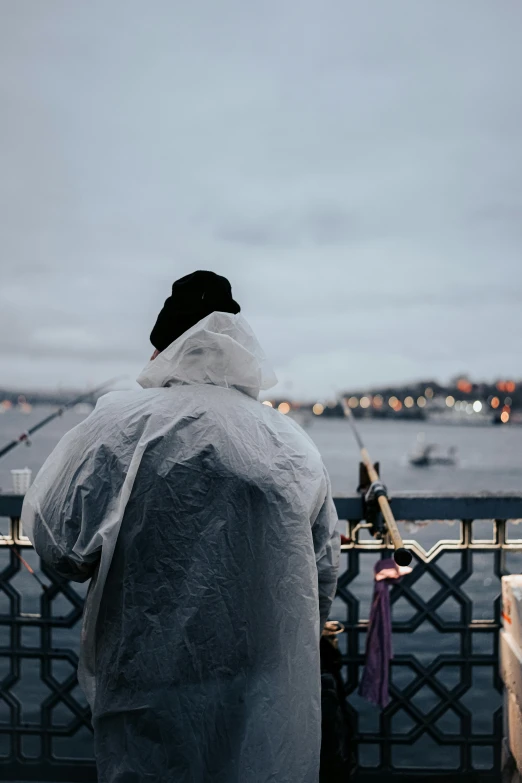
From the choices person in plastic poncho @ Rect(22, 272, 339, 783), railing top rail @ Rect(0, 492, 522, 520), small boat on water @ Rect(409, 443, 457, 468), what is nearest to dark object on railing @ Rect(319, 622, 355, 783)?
person in plastic poncho @ Rect(22, 272, 339, 783)

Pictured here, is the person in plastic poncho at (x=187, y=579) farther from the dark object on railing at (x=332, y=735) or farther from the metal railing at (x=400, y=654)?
the metal railing at (x=400, y=654)

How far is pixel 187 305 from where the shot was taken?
1.90 metres

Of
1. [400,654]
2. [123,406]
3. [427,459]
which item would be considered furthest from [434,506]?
[427,459]

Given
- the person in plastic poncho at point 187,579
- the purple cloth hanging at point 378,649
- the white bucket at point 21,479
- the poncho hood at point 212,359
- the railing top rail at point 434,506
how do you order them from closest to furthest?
1. the person in plastic poncho at point 187,579
2. the poncho hood at point 212,359
3. the purple cloth hanging at point 378,649
4. the railing top rail at point 434,506
5. the white bucket at point 21,479

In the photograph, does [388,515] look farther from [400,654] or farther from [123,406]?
[123,406]

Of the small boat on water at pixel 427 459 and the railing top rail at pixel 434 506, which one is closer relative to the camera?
the railing top rail at pixel 434 506

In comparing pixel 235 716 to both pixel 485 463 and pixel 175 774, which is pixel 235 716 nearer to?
pixel 175 774

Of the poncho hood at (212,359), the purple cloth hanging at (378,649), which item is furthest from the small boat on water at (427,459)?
the poncho hood at (212,359)

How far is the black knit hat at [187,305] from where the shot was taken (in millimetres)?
1898

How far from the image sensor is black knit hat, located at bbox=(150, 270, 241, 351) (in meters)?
1.90

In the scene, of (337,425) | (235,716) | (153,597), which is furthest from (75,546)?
(337,425)

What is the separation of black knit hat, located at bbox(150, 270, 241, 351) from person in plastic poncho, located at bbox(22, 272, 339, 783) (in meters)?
0.09

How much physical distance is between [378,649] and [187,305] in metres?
1.59

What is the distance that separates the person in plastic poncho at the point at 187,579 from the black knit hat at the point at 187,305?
9 cm
